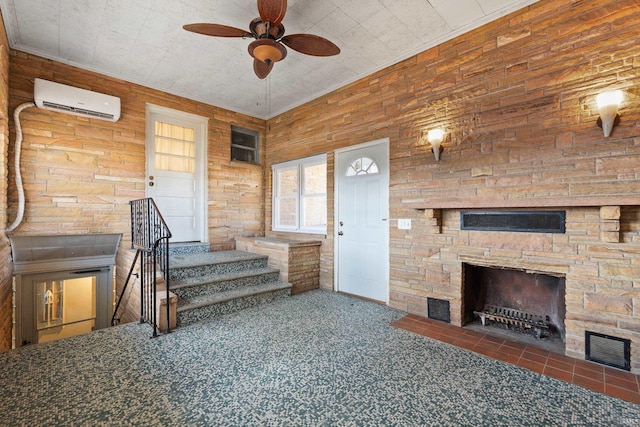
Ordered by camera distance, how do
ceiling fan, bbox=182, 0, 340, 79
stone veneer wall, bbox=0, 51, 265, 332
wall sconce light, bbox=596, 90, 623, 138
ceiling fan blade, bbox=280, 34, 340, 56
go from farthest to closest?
1. stone veneer wall, bbox=0, 51, 265, 332
2. ceiling fan blade, bbox=280, 34, 340, 56
3. ceiling fan, bbox=182, 0, 340, 79
4. wall sconce light, bbox=596, 90, 623, 138

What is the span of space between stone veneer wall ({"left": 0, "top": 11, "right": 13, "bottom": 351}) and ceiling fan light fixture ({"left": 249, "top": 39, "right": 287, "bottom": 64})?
2710 millimetres

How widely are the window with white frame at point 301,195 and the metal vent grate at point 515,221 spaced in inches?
87.7

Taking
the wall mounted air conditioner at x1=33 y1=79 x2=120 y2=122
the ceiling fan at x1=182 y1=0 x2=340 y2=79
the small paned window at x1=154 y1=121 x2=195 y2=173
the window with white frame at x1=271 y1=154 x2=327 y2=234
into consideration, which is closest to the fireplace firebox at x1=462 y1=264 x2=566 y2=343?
the window with white frame at x1=271 y1=154 x2=327 y2=234

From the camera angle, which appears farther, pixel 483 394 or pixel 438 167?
pixel 438 167

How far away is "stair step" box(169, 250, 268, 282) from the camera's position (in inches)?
146

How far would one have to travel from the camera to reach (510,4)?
8.99 ft

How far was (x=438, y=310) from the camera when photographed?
3.27 metres

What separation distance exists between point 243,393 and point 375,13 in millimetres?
3489

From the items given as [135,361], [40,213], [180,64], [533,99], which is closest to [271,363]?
[135,361]

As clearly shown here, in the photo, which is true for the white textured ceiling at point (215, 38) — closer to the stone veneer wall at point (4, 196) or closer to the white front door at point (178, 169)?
the stone veneer wall at point (4, 196)

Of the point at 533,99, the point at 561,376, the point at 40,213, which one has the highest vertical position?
the point at 533,99

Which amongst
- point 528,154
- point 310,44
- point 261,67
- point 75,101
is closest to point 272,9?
point 310,44

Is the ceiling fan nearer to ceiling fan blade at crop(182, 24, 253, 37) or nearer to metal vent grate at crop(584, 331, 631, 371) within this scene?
ceiling fan blade at crop(182, 24, 253, 37)

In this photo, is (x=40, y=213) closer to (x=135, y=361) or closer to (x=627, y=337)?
(x=135, y=361)
